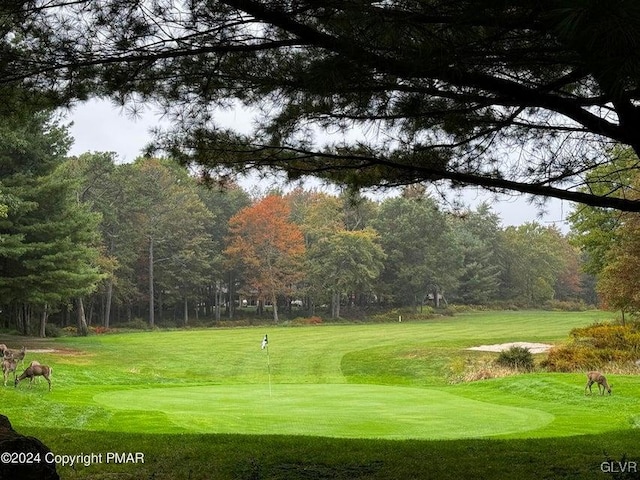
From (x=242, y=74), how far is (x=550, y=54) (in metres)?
2.17

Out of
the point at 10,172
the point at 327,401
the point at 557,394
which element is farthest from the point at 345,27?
the point at 10,172

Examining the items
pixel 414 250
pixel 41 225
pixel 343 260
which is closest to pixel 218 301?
pixel 343 260

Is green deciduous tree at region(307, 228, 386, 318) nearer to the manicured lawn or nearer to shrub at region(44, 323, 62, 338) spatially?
shrub at region(44, 323, 62, 338)

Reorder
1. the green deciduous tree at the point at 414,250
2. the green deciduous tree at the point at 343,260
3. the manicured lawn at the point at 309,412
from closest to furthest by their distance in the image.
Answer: the manicured lawn at the point at 309,412 < the green deciduous tree at the point at 343,260 < the green deciduous tree at the point at 414,250

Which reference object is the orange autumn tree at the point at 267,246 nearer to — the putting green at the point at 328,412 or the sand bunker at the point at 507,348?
the sand bunker at the point at 507,348

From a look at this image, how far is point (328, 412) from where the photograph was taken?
10.6m

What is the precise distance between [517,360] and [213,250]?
30.2 meters

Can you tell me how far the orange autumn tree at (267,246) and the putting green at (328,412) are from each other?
2896 centimetres

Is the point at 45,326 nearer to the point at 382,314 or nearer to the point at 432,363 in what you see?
the point at 432,363

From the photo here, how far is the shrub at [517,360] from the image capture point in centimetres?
1797
